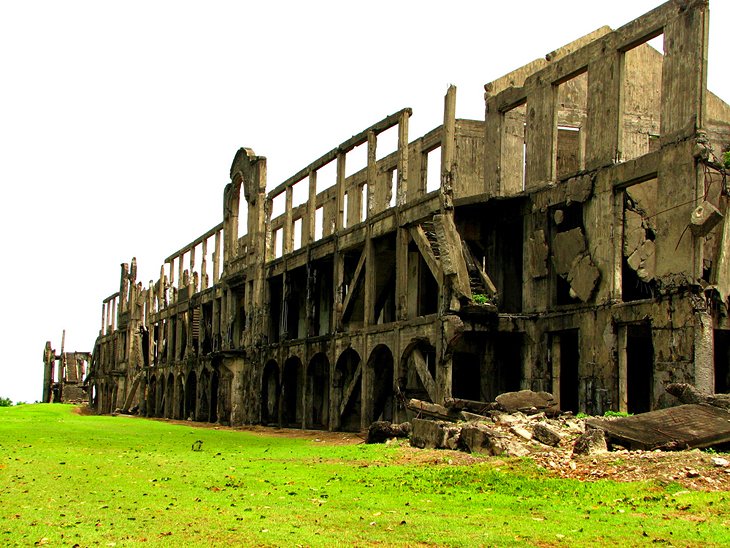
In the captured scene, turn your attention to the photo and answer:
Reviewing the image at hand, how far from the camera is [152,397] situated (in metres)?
52.7

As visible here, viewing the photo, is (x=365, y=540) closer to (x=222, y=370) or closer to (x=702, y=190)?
(x=702, y=190)

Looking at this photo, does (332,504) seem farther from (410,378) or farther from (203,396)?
(203,396)

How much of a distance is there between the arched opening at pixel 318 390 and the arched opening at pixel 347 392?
1864mm

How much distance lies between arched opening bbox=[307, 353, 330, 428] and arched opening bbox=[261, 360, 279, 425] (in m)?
2.21

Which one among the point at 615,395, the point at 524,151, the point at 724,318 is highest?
the point at 524,151

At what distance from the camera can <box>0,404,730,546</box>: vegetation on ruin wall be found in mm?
8703

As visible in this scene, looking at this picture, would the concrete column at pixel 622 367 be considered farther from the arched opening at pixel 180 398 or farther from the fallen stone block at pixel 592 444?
the arched opening at pixel 180 398

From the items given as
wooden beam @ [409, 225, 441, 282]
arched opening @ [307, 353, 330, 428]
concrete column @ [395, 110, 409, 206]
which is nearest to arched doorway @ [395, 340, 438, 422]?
wooden beam @ [409, 225, 441, 282]

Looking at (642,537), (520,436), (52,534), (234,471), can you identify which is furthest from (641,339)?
(52,534)

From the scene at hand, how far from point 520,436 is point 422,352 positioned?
924cm

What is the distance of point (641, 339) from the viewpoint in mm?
24531

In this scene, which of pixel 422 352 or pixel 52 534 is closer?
pixel 52 534

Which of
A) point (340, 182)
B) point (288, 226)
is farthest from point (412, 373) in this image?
point (288, 226)

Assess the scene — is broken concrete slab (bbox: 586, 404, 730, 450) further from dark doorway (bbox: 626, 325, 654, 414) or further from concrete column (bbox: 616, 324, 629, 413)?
dark doorway (bbox: 626, 325, 654, 414)
